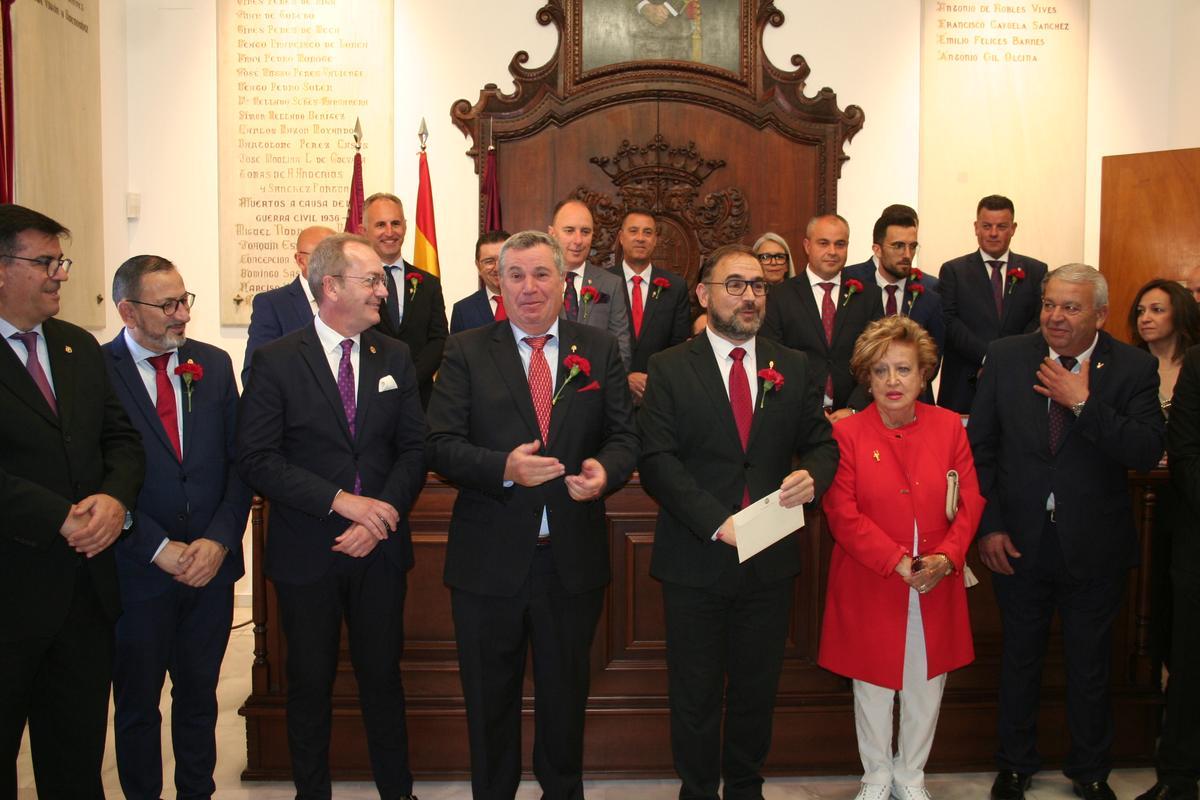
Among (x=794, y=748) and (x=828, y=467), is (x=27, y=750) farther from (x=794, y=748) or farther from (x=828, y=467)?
(x=828, y=467)

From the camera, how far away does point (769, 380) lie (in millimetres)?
3002

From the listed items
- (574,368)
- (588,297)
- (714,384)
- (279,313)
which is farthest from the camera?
(588,297)

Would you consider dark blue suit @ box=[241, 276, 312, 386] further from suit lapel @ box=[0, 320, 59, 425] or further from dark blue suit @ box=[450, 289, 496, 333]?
suit lapel @ box=[0, 320, 59, 425]

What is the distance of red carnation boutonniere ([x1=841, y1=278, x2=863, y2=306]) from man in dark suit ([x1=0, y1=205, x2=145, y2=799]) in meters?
3.13

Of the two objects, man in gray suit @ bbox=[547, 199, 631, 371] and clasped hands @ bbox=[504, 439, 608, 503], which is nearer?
clasped hands @ bbox=[504, 439, 608, 503]

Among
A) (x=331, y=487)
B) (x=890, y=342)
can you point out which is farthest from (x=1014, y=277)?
(x=331, y=487)

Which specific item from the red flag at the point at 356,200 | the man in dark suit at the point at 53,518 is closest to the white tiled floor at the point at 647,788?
the man in dark suit at the point at 53,518

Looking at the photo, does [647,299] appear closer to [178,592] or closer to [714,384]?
[714,384]

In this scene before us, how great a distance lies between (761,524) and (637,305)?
7.11ft

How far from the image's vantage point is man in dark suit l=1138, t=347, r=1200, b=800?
320 cm

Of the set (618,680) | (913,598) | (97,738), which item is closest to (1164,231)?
(913,598)

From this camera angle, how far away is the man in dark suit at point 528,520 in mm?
2848

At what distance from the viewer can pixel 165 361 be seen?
3068 millimetres

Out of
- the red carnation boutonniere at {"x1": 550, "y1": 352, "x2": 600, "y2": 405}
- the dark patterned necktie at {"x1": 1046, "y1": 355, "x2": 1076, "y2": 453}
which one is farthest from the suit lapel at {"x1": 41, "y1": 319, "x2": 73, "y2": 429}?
the dark patterned necktie at {"x1": 1046, "y1": 355, "x2": 1076, "y2": 453}
